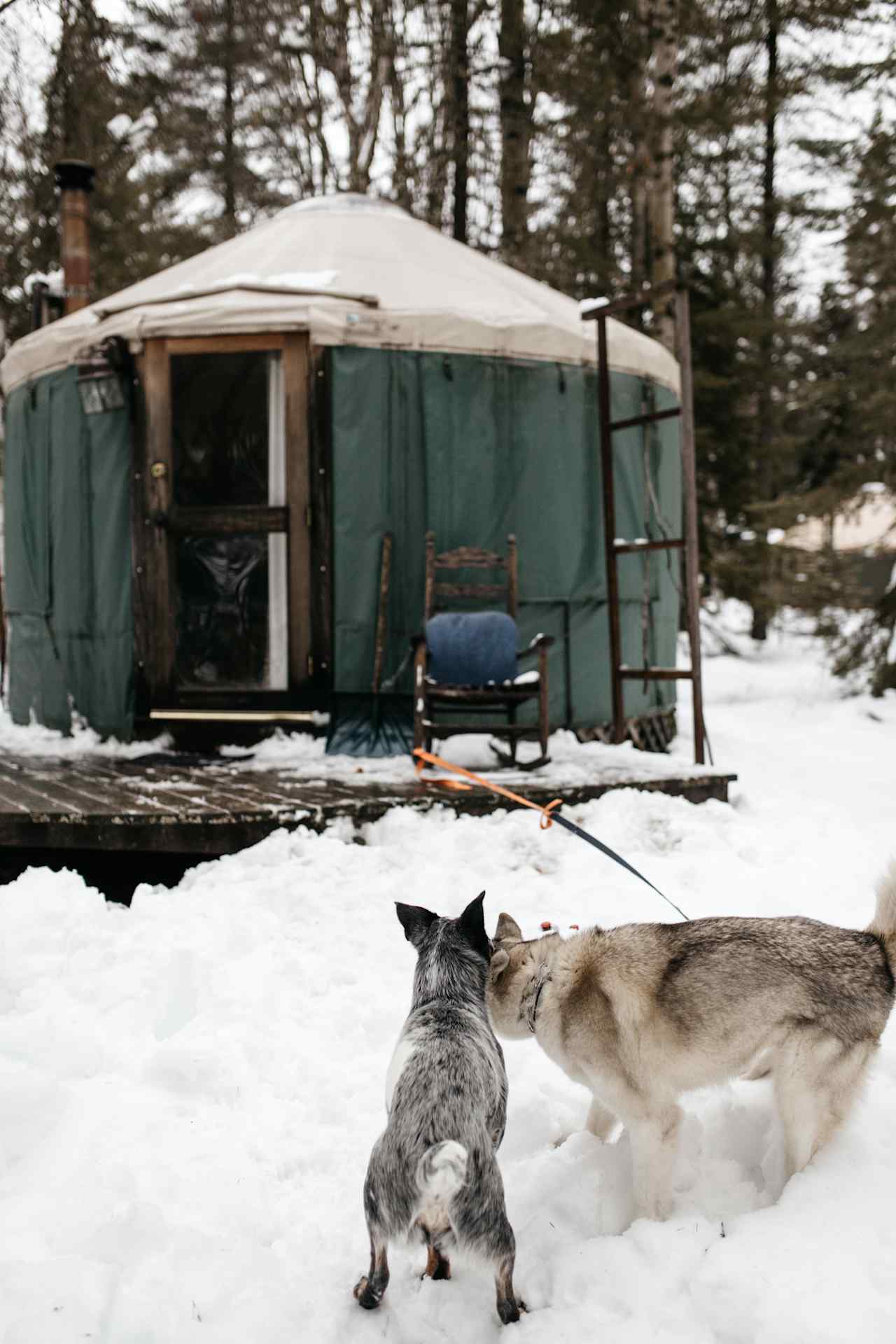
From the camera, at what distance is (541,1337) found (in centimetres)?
169

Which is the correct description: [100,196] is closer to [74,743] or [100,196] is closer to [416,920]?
[74,743]

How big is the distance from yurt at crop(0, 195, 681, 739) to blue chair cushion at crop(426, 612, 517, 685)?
0.46 metres

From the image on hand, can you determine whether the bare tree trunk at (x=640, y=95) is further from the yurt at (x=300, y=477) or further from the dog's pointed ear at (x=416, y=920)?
the dog's pointed ear at (x=416, y=920)

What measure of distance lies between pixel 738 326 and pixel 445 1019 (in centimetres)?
1102

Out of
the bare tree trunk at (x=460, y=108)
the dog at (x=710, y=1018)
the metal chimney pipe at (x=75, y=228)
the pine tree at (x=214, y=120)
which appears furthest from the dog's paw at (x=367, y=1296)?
the pine tree at (x=214, y=120)

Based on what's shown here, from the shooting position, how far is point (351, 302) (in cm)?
547

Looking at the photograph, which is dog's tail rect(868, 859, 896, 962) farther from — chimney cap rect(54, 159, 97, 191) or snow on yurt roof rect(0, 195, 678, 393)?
chimney cap rect(54, 159, 97, 191)

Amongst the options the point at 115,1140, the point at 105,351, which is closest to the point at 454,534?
the point at 105,351

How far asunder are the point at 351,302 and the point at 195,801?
294 centimetres

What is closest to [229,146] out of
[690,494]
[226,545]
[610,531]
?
[226,545]

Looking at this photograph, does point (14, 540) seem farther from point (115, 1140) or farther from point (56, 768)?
point (115, 1140)

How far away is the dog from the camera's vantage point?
1.90 m

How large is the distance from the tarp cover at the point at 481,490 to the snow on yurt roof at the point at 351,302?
127mm

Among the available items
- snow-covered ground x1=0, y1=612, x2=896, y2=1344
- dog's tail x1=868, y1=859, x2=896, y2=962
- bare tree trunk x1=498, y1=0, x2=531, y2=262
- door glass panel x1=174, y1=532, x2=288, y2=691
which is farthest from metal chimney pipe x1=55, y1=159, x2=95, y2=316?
dog's tail x1=868, y1=859, x2=896, y2=962
